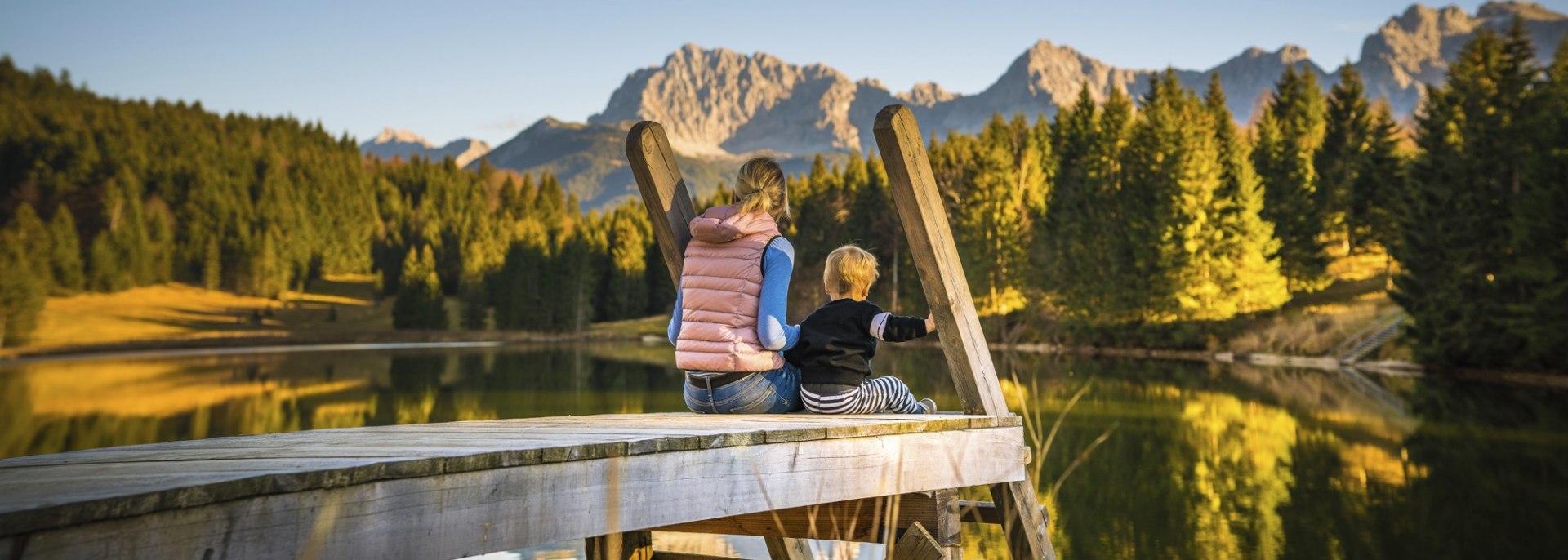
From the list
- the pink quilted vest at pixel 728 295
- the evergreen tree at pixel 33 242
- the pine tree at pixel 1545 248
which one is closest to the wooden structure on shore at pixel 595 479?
the pink quilted vest at pixel 728 295

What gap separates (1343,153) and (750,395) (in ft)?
162

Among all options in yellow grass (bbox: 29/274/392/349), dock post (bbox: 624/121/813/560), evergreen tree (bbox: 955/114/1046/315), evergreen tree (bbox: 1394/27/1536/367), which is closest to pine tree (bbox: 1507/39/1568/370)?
evergreen tree (bbox: 1394/27/1536/367)

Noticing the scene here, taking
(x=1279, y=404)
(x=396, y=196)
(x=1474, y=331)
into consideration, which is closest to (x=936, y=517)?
(x=1279, y=404)

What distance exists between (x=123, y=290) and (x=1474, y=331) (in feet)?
279

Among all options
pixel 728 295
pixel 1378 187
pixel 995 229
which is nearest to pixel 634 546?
pixel 728 295

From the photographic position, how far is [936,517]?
418 centimetres

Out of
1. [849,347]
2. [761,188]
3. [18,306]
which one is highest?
[761,188]

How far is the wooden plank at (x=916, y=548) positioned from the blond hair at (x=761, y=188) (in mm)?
1374

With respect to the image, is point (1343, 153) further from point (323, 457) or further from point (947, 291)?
point (323, 457)

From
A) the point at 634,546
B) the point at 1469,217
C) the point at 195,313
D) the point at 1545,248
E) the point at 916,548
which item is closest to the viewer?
the point at 916,548

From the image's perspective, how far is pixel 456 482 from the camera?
8.49ft

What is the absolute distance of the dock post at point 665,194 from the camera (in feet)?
15.4

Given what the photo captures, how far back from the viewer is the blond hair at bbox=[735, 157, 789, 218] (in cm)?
445

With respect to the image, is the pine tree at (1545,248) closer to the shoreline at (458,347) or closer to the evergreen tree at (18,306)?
the shoreline at (458,347)
